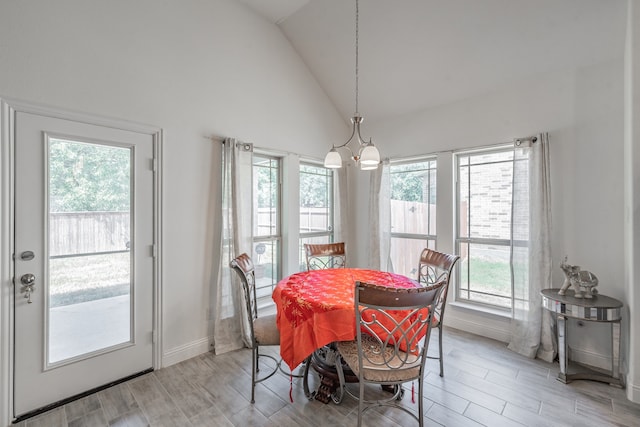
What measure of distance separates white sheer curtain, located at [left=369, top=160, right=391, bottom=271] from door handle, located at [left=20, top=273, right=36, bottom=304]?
11.6 ft

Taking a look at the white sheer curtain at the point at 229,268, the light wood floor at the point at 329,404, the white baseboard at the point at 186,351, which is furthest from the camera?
the white sheer curtain at the point at 229,268

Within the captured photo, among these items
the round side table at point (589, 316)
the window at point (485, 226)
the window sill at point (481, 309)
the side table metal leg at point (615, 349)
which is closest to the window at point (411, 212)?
the window at point (485, 226)

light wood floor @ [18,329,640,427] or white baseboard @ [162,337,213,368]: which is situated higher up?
white baseboard @ [162,337,213,368]

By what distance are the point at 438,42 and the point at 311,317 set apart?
9.97 feet

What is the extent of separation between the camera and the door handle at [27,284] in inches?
78.1

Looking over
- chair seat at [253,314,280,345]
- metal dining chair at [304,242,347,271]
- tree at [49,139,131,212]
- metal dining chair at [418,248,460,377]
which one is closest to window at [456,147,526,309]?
metal dining chair at [418,248,460,377]

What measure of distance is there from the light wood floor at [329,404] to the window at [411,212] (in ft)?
5.29

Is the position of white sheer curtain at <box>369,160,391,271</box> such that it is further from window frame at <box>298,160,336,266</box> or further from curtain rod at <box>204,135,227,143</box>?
curtain rod at <box>204,135,227,143</box>

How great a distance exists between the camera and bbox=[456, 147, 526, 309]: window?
10.6 feet

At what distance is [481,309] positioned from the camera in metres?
3.34

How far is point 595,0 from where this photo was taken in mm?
2275

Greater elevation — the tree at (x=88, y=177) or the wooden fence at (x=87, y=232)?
the tree at (x=88, y=177)

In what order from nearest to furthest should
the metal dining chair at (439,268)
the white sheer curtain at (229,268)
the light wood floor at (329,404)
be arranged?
1. the light wood floor at (329,404)
2. the metal dining chair at (439,268)
3. the white sheer curtain at (229,268)

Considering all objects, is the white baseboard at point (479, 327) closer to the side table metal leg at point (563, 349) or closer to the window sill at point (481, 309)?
the window sill at point (481, 309)
